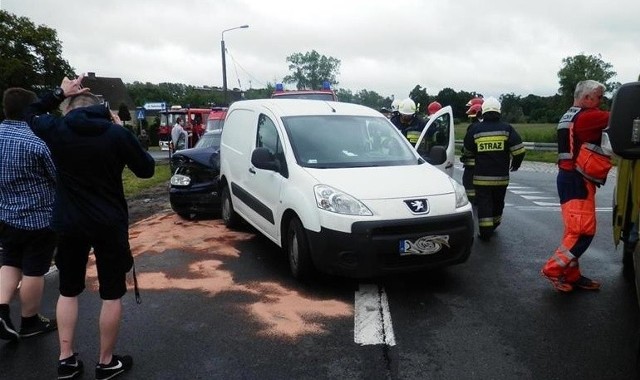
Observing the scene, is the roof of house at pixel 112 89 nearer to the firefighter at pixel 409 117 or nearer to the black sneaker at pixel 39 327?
the firefighter at pixel 409 117

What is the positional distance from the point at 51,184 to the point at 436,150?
3.85m

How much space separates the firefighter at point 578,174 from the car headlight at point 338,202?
1.79 meters

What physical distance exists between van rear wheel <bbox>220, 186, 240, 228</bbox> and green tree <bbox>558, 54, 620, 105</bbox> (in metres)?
51.0

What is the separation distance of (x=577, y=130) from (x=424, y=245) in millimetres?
1635

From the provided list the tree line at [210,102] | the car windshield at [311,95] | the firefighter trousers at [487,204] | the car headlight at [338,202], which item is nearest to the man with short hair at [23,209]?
the car headlight at [338,202]

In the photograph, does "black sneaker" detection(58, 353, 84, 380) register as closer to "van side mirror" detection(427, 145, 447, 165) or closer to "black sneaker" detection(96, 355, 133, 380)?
"black sneaker" detection(96, 355, 133, 380)

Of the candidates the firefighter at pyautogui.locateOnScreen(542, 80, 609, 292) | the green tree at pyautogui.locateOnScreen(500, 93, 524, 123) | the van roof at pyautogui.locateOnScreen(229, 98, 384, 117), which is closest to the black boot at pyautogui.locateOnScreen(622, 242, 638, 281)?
the firefighter at pyautogui.locateOnScreen(542, 80, 609, 292)

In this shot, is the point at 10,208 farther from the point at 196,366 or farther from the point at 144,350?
the point at 196,366

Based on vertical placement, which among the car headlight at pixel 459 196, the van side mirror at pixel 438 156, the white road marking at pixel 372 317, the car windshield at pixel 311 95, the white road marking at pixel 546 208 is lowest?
the white road marking at pixel 546 208

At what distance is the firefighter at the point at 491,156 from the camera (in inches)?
256

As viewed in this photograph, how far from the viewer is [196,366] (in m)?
3.32

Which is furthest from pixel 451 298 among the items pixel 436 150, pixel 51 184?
pixel 51 184

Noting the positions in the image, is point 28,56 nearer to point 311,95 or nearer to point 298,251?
point 311,95

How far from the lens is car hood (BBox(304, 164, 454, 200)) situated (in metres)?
4.50
